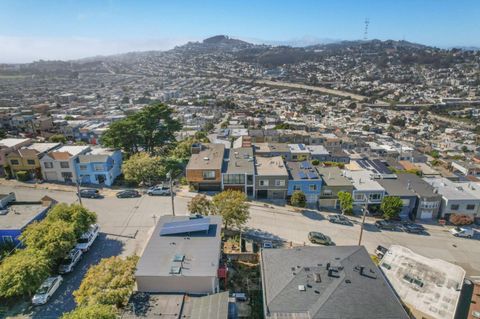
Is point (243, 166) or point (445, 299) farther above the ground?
point (243, 166)

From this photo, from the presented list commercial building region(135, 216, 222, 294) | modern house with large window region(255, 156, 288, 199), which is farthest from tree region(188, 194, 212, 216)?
modern house with large window region(255, 156, 288, 199)

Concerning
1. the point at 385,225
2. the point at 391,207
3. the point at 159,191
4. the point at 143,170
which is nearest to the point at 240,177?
the point at 159,191

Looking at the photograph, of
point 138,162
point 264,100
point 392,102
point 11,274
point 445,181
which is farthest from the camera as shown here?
point 392,102

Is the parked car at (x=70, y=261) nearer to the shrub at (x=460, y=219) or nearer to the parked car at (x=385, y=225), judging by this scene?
the parked car at (x=385, y=225)

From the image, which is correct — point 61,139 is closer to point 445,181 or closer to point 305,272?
point 305,272

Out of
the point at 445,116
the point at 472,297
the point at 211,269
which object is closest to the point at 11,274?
the point at 211,269

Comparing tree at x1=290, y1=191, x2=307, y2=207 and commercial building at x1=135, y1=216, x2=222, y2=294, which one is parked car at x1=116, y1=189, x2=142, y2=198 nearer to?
commercial building at x1=135, y1=216, x2=222, y2=294
